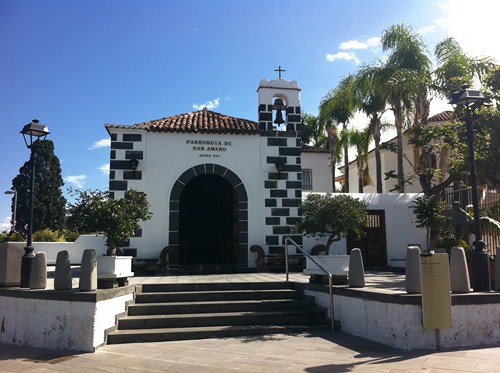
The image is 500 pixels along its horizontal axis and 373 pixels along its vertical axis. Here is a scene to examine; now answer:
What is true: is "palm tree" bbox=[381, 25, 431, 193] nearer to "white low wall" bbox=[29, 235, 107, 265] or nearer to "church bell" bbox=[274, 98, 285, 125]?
"church bell" bbox=[274, 98, 285, 125]

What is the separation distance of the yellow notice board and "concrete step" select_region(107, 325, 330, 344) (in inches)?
90.6

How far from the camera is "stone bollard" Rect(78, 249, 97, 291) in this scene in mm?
6738

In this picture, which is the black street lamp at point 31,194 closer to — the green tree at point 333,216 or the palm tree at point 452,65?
the green tree at point 333,216

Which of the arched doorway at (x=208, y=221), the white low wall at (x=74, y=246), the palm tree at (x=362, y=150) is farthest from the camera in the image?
the palm tree at (x=362, y=150)

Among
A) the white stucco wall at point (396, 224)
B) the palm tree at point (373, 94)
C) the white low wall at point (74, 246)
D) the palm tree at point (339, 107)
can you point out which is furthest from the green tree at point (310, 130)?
the white low wall at point (74, 246)

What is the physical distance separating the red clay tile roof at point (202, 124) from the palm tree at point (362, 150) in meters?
12.3

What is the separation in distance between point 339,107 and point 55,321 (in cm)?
1964

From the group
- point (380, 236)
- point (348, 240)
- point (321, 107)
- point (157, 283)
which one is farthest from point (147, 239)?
point (321, 107)

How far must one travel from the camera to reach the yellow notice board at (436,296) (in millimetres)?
5824

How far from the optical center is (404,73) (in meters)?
17.5

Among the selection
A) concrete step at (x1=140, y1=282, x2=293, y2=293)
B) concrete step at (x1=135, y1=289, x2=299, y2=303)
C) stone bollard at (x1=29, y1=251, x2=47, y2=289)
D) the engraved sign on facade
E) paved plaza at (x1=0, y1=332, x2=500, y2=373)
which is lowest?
paved plaza at (x1=0, y1=332, x2=500, y2=373)

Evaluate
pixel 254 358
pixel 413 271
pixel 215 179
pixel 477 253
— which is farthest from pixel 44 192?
pixel 477 253

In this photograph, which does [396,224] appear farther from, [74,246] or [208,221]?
[74,246]

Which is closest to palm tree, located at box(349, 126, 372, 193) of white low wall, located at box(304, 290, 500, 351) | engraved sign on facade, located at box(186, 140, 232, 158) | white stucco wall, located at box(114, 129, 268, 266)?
white stucco wall, located at box(114, 129, 268, 266)
